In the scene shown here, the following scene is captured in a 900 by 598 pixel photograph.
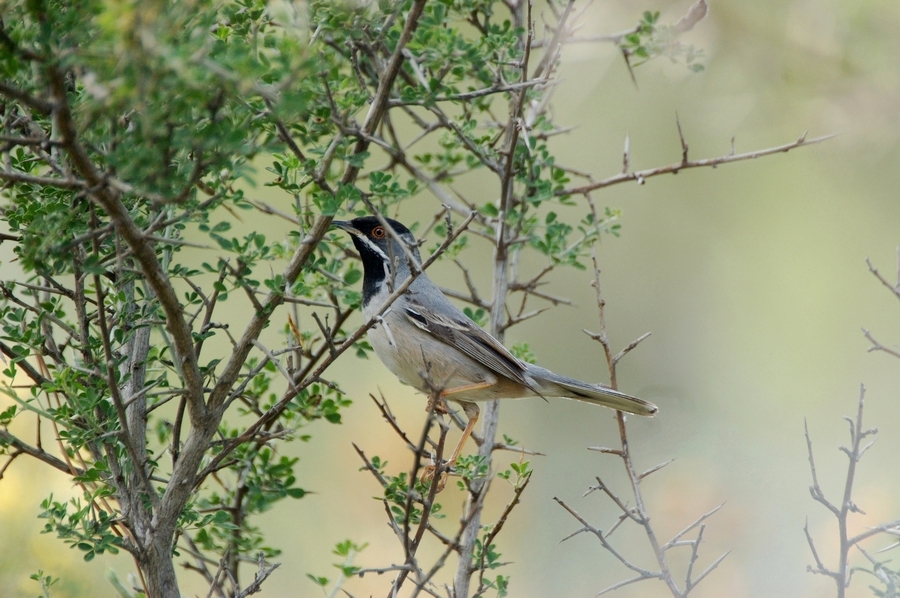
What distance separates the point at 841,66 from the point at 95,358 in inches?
291

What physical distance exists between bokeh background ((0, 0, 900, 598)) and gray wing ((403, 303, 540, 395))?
1097 millimetres

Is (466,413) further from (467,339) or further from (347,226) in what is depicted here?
(347,226)

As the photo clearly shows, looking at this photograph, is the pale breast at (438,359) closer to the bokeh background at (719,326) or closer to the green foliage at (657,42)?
the bokeh background at (719,326)

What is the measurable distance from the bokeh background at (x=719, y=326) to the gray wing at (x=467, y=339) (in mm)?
1097

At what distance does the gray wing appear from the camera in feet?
15.4

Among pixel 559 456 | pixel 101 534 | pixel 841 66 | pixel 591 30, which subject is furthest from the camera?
pixel 559 456

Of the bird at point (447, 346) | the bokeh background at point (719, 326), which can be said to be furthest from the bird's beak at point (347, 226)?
the bokeh background at point (719, 326)

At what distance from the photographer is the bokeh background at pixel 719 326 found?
651 cm

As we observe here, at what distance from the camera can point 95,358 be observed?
3.03 meters

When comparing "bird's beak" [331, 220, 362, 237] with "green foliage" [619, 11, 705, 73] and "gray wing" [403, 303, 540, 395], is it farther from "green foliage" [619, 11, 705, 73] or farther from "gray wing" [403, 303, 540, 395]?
"green foliage" [619, 11, 705, 73]

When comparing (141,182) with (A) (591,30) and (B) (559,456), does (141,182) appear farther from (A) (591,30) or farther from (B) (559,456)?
(B) (559,456)

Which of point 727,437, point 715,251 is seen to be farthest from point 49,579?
point 715,251

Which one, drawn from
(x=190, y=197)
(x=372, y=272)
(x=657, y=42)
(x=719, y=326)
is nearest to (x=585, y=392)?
(x=372, y=272)

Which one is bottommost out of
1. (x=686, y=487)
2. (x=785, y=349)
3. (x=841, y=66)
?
(x=686, y=487)
